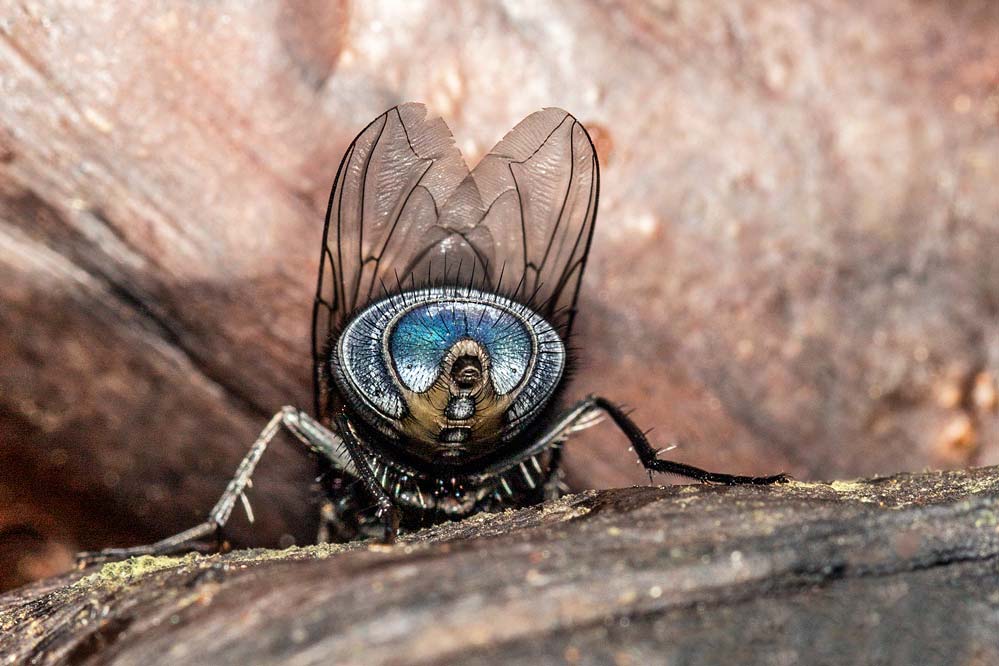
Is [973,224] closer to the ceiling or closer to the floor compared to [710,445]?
closer to the ceiling

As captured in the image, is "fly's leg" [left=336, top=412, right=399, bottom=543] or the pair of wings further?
the pair of wings

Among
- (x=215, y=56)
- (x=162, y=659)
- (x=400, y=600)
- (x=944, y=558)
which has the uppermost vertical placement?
(x=215, y=56)

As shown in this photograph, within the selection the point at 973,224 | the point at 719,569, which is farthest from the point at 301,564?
the point at 973,224

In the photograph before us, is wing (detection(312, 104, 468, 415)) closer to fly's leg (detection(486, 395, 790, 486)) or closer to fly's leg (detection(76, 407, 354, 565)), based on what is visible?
fly's leg (detection(76, 407, 354, 565))

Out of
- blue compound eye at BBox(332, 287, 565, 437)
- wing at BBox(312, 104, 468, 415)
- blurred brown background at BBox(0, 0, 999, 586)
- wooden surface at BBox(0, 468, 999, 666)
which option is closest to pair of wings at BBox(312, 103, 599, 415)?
wing at BBox(312, 104, 468, 415)

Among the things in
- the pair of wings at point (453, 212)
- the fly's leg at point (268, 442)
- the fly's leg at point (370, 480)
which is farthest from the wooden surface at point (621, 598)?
the pair of wings at point (453, 212)

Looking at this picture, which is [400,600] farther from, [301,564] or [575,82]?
[575,82]
